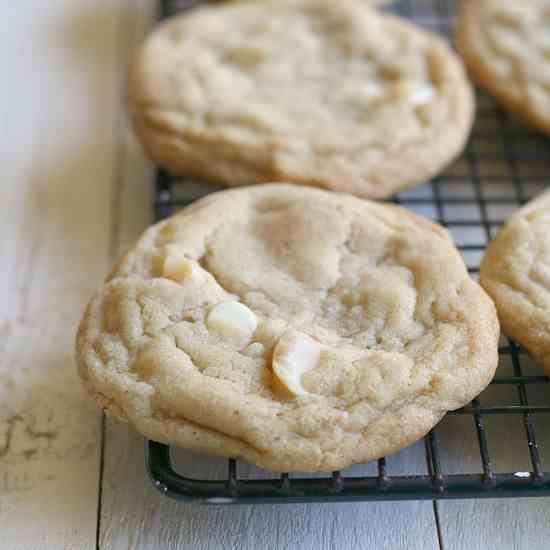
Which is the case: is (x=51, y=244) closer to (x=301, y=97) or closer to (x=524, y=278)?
(x=301, y=97)

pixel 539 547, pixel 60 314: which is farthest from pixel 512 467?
pixel 60 314

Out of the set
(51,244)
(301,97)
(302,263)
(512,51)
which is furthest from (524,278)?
(51,244)

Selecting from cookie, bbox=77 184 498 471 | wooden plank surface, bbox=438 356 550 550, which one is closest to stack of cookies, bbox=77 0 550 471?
cookie, bbox=77 184 498 471

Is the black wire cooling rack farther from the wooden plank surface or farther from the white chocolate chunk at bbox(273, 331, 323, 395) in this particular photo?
the white chocolate chunk at bbox(273, 331, 323, 395)

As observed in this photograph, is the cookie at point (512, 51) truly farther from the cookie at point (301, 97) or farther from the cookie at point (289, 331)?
the cookie at point (289, 331)

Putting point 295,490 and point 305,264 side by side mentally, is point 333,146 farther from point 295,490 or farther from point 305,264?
point 295,490

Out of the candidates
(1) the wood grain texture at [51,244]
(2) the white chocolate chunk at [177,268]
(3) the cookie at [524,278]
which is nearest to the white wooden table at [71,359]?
(1) the wood grain texture at [51,244]
